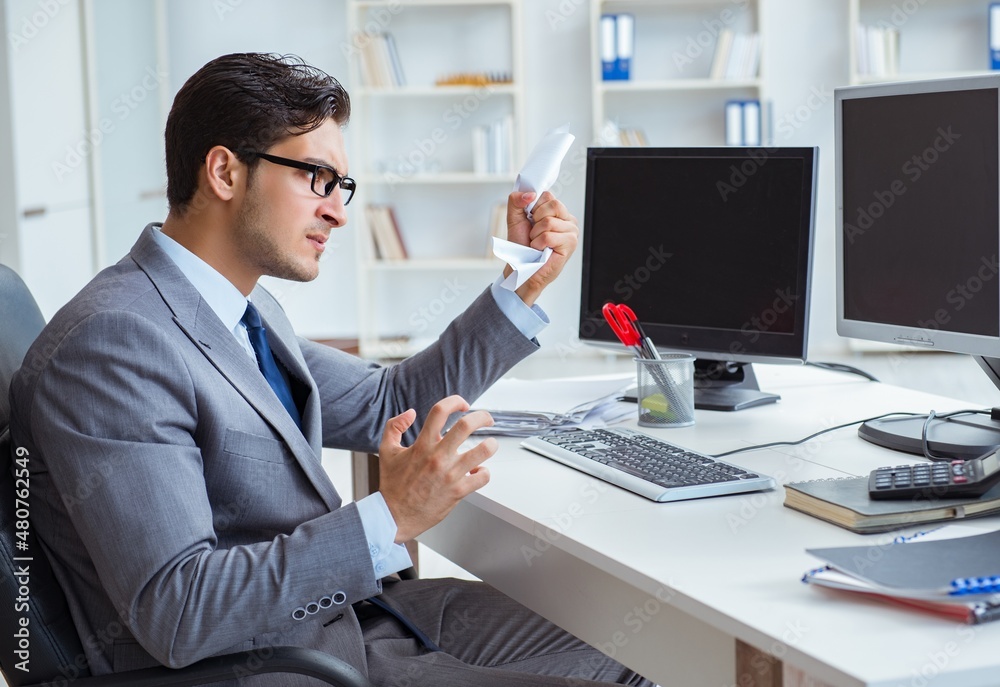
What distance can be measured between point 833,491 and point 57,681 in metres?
0.90

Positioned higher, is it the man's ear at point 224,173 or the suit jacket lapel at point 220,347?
the man's ear at point 224,173

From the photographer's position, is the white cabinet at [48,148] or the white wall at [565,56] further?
the white wall at [565,56]

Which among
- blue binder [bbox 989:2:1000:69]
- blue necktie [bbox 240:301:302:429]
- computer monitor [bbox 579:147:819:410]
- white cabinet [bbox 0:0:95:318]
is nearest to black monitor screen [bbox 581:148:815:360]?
computer monitor [bbox 579:147:819:410]

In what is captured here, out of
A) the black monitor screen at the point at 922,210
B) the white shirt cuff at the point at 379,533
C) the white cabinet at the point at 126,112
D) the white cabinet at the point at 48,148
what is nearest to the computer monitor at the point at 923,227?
the black monitor screen at the point at 922,210

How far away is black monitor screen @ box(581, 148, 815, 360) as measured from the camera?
6.46ft

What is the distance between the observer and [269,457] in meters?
1.35

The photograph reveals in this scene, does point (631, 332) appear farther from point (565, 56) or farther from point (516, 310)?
point (565, 56)

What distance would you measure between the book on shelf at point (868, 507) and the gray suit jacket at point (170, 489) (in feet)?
1.69

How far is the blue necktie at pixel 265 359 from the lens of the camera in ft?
→ 5.13

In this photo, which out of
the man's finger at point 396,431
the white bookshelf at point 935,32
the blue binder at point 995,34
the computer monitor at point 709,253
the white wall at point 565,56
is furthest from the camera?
the white wall at point 565,56

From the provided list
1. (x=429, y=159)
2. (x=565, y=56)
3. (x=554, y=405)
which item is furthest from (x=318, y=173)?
(x=565, y=56)

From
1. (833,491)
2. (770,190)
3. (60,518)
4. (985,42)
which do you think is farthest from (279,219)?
(985,42)

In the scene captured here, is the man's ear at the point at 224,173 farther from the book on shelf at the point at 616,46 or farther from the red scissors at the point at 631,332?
the book on shelf at the point at 616,46

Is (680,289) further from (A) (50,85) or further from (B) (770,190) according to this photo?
(A) (50,85)
